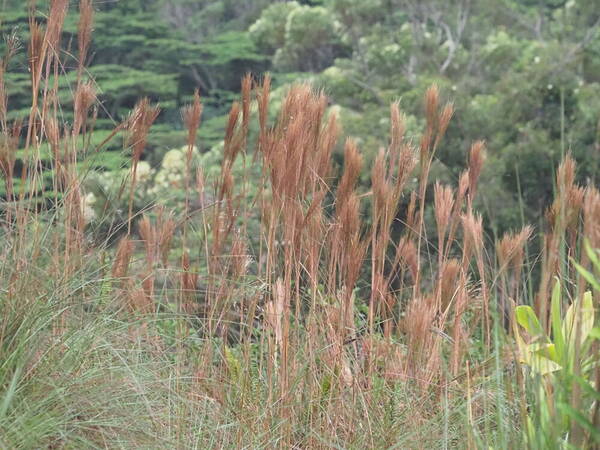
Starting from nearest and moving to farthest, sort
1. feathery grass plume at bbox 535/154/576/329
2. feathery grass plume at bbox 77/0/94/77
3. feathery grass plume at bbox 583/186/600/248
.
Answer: feathery grass plume at bbox 583/186/600/248 → feathery grass plume at bbox 535/154/576/329 → feathery grass plume at bbox 77/0/94/77

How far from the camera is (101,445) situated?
2.27 meters

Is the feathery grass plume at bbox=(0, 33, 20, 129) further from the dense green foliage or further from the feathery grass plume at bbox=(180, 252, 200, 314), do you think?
the dense green foliage

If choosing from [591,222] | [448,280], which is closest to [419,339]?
[448,280]

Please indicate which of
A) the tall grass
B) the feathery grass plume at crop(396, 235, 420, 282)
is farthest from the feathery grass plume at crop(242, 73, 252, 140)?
the feathery grass plume at crop(396, 235, 420, 282)

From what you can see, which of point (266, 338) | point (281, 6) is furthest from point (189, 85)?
point (266, 338)

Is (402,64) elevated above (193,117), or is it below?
below

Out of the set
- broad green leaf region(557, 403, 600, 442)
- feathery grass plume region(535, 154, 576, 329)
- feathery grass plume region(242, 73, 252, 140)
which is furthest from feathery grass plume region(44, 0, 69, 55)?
broad green leaf region(557, 403, 600, 442)

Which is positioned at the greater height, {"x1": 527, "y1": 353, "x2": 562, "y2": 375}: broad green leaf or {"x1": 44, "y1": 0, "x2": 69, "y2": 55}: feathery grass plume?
{"x1": 44, "y1": 0, "x2": 69, "y2": 55}: feathery grass plume

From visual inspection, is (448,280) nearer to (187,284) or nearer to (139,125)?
(187,284)

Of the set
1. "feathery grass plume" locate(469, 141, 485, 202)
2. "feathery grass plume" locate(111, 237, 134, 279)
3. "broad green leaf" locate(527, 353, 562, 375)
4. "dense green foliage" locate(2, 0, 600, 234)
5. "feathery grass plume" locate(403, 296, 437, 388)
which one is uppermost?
"feathery grass plume" locate(469, 141, 485, 202)

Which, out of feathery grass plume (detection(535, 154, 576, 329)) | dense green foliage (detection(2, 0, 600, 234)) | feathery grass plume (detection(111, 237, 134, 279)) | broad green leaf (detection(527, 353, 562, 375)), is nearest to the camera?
feathery grass plume (detection(535, 154, 576, 329))

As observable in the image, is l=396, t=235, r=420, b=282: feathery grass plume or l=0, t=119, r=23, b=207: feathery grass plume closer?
l=0, t=119, r=23, b=207: feathery grass plume

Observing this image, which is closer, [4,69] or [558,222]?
[558,222]

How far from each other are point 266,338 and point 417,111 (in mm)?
11890
